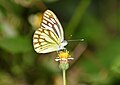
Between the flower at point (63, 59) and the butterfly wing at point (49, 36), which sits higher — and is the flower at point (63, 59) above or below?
below

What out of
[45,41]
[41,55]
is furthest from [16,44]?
[45,41]

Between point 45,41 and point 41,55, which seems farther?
point 41,55

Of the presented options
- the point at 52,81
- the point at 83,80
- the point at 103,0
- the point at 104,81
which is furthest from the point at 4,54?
the point at 103,0

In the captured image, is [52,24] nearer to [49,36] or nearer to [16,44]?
[49,36]

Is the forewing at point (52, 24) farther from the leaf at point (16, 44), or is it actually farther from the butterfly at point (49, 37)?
the leaf at point (16, 44)

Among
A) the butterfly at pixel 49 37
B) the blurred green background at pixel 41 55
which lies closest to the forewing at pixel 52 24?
the butterfly at pixel 49 37

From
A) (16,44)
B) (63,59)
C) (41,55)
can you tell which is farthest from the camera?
(41,55)

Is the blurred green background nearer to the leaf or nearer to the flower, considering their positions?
the leaf
